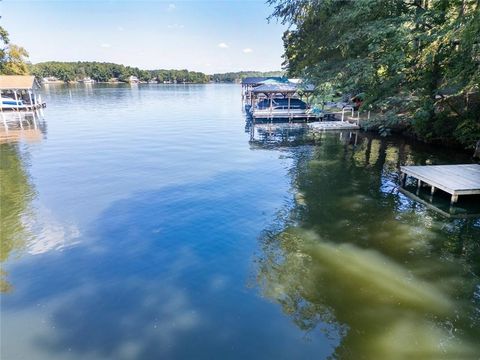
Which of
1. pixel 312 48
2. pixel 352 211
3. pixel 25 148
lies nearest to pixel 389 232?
pixel 352 211

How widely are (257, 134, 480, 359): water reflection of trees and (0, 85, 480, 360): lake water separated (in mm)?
30

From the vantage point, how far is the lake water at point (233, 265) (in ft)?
16.3

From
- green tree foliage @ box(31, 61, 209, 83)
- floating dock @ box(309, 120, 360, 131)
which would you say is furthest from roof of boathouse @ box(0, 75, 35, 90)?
green tree foliage @ box(31, 61, 209, 83)

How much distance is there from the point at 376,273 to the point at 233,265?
121 inches

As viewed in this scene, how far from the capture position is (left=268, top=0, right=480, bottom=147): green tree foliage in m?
10.6

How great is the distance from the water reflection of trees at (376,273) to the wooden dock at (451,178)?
2.92 ft

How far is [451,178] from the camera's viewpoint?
32.8 feet

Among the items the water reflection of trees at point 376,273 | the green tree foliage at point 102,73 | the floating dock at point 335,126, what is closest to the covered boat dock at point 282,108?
the floating dock at point 335,126

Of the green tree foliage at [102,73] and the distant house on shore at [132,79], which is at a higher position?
the green tree foliage at [102,73]

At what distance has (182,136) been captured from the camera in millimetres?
22453

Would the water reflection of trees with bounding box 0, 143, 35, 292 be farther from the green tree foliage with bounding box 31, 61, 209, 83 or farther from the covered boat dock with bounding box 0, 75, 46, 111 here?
the green tree foliage with bounding box 31, 61, 209, 83

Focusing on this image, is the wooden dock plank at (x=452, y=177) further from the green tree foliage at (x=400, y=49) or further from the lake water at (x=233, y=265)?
the green tree foliage at (x=400, y=49)

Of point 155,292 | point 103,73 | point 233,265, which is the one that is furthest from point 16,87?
point 103,73

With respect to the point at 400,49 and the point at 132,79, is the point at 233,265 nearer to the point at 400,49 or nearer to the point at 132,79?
the point at 400,49
